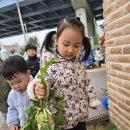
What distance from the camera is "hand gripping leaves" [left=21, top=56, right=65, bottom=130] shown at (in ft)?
Answer: 4.28

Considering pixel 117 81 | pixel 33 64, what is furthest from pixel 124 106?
pixel 33 64

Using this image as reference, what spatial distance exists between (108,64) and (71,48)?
154 cm

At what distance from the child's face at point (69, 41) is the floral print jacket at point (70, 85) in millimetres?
130

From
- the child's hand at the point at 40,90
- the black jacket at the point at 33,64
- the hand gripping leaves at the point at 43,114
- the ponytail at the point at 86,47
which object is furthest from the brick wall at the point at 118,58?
the black jacket at the point at 33,64

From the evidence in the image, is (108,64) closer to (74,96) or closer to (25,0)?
(74,96)

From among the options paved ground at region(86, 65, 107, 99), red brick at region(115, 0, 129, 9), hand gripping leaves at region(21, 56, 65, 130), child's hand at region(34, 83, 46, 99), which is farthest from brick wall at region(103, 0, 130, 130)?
paved ground at region(86, 65, 107, 99)

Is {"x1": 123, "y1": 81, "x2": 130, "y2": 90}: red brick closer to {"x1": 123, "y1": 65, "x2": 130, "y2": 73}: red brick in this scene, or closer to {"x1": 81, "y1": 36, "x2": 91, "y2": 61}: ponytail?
{"x1": 123, "y1": 65, "x2": 130, "y2": 73}: red brick

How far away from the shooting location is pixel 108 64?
117 inches

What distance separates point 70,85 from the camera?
5.48 feet

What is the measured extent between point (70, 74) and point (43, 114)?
456mm

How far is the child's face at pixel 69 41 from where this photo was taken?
1542 mm

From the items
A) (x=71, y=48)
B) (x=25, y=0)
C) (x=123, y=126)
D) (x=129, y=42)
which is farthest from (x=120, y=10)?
(x=25, y=0)

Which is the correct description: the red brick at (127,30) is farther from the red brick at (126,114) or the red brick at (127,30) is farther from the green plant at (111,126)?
the green plant at (111,126)

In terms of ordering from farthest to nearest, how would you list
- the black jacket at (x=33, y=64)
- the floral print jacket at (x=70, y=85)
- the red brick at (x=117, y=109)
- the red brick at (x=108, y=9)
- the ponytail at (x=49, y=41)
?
1. the black jacket at (x=33, y=64)
2. the red brick at (x=117, y=109)
3. the red brick at (x=108, y=9)
4. the ponytail at (x=49, y=41)
5. the floral print jacket at (x=70, y=85)
